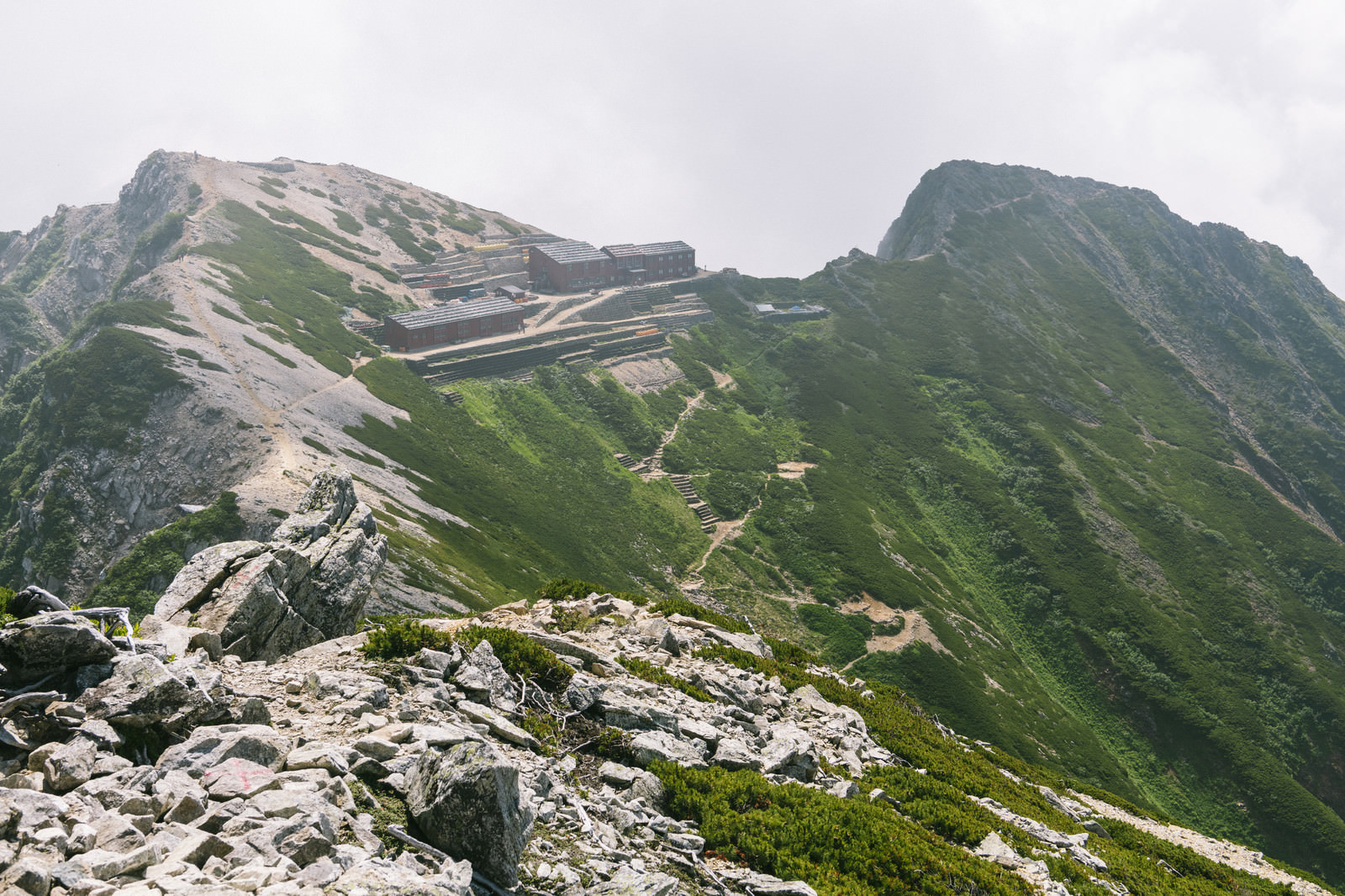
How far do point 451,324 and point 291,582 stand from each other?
7766cm

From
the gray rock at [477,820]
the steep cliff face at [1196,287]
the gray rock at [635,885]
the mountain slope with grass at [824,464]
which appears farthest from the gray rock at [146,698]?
the steep cliff face at [1196,287]

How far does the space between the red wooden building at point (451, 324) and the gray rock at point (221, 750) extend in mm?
85660

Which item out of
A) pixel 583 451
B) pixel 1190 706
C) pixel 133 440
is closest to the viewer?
pixel 133 440

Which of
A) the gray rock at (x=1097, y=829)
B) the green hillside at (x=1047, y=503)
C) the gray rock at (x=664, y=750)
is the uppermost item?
the green hillside at (x=1047, y=503)

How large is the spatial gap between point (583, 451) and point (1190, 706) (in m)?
69.5

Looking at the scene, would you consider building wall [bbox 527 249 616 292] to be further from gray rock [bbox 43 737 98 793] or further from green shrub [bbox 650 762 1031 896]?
gray rock [bbox 43 737 98 793]

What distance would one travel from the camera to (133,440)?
50.4 metres

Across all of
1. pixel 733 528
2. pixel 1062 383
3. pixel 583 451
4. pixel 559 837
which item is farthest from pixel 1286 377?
pixel 559 837

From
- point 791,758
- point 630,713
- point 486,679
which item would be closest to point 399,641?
point 486,679

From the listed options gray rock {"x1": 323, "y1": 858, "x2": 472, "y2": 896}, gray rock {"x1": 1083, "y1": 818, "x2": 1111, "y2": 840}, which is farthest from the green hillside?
gray rock {"x1": 323, "y1": 858, "x2": 472, "y2": 896}

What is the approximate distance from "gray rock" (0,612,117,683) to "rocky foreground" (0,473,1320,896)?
3 centimetres

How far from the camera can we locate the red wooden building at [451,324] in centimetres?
9050

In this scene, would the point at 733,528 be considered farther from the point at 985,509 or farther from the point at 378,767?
the point at 378,767

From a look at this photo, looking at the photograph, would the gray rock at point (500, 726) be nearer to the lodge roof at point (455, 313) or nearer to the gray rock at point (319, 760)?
the gray rock at point (319, 760)
